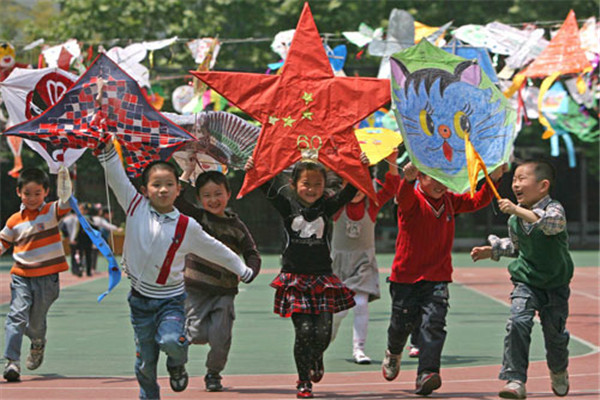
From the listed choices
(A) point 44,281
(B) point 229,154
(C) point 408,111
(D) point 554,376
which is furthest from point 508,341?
(A) point 44,281

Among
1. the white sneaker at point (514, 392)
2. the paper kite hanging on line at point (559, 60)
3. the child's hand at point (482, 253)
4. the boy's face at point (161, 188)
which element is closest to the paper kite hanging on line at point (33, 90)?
the boy's face at point (161, 188)

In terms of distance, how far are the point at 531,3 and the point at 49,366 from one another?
90.0 ft

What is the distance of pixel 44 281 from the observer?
9.38 meters

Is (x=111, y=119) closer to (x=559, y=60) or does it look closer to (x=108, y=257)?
(x=108, y=257)

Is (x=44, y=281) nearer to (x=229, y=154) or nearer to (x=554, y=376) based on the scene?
(x=229, y=154)

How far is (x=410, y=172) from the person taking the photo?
812 centimetres

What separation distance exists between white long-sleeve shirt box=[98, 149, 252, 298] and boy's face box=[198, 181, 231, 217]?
146 centimetres

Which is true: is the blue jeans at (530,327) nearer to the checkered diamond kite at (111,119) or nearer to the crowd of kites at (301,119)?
the crowd of kites at (301,119)

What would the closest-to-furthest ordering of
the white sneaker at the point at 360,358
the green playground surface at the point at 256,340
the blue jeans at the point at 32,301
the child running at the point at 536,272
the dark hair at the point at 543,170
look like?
the child running at the point at 536,272 → the dark hair at the point at 543,170 → the blue jeans at the point at 32,301 → the green playground surface at the point at 256,340 → the white sneaker at the point at 360,358

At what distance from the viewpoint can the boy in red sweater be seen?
830 centimetres

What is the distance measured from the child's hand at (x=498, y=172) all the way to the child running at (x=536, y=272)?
0.33 meters

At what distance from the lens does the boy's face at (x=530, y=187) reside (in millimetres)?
7941

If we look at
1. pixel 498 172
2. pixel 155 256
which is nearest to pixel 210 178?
pixel 155 256

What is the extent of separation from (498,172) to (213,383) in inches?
105
